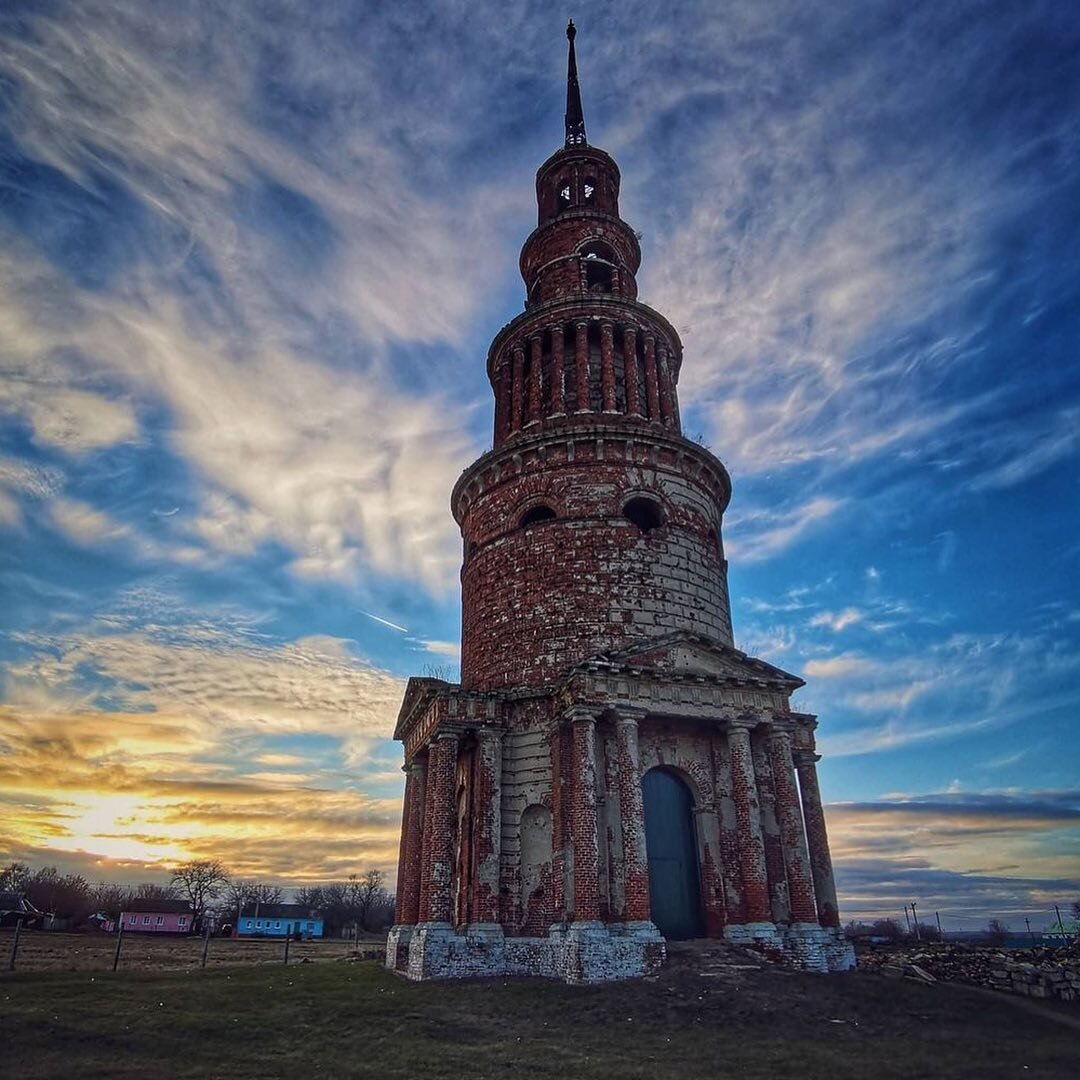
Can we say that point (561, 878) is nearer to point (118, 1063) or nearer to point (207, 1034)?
point (207, 1034)

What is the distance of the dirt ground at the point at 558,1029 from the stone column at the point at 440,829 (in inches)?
71.5

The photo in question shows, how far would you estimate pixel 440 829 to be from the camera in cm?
1786

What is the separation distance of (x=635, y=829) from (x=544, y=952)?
329cm

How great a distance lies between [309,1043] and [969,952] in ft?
61.6

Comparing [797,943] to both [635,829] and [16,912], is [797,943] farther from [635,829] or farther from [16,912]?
[16,912]

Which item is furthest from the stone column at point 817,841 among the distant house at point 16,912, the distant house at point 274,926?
the distant house at point 16,912

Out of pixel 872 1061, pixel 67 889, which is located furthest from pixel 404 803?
pixel 67 889

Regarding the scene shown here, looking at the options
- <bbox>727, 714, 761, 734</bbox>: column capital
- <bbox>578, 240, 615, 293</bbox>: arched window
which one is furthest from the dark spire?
<bbox>727, 714, 761, 734</bbox>: column capital

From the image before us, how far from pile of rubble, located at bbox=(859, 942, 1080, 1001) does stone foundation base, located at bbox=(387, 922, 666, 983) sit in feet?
22.0

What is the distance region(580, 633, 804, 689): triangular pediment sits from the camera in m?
18.0

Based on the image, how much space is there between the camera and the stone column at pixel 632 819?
15570 millimetres

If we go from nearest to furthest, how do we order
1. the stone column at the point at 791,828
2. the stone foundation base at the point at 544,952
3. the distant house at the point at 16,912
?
the stone foundation base at the point at 544,952, the stone column at the point at 791,828, the distant house at the point at 16,912

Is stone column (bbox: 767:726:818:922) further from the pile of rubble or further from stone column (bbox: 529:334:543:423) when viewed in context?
stone column (bbox: 529:334:543:423)

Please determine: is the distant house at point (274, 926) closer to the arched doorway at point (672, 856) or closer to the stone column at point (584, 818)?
the arched doorway at point (672, 856)
